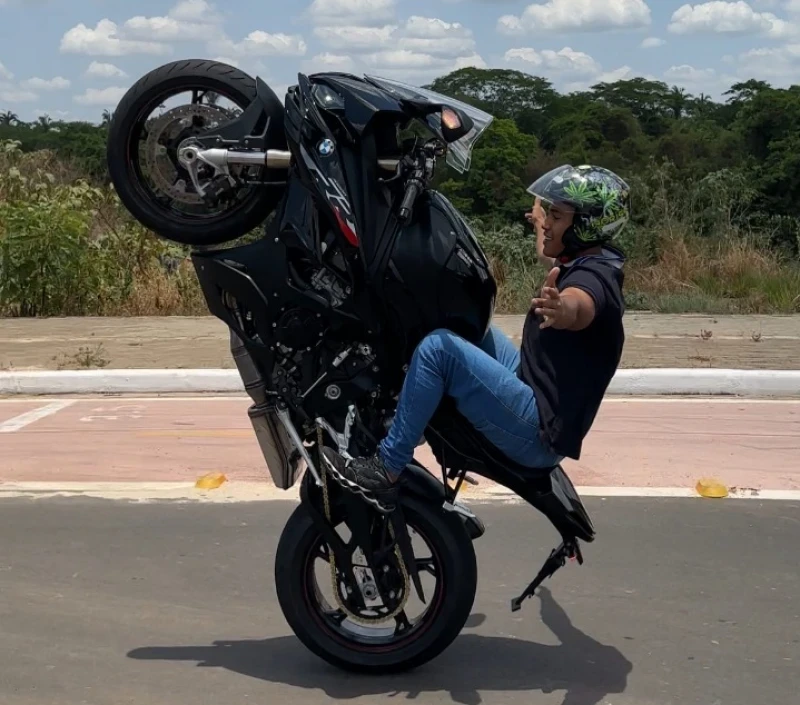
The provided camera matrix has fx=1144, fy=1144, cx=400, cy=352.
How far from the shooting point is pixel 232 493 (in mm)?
6609

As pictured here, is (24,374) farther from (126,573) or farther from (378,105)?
(378,105)

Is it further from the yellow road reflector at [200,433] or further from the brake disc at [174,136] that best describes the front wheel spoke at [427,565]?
the yellow road reflector at [200,433]

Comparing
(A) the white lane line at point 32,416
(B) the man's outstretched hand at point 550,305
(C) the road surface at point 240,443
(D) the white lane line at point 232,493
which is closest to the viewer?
(B) the man's outstretched hand at point 550,305

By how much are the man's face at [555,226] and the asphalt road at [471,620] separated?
1.54m

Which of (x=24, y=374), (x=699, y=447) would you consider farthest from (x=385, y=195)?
(x=24, y=374)

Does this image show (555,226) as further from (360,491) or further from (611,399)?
(611,399)

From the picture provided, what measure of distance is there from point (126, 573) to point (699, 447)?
4113mm

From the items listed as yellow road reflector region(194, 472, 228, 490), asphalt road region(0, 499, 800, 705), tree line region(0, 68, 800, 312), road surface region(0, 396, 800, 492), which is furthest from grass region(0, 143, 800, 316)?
asphalt road region(0, 499, 800, 705)

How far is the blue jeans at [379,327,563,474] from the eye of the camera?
371 centimetres

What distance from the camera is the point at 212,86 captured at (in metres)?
3.95

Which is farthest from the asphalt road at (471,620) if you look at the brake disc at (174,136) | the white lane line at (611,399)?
the white lane line at (611,399)

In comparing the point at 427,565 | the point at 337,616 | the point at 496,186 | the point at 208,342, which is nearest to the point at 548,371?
the point at 427,565

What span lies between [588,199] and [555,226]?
0.15 m

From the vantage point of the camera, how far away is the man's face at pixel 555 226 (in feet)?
12.5
